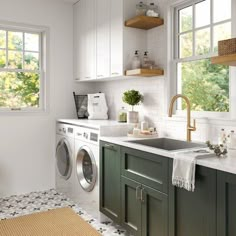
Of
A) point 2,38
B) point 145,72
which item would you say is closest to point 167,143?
point 145,72

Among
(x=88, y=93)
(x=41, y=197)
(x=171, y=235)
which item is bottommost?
(x=41, y=197)

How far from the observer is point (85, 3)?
414 centimetres

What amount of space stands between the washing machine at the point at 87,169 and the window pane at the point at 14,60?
1433mm

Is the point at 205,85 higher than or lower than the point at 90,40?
lower

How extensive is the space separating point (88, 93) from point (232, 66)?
2573mm

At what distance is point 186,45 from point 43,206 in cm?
257

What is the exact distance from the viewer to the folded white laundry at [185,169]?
6.46 feet

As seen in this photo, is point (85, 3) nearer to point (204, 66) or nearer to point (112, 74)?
point (112, 74)

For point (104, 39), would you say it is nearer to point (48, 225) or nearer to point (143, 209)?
point (143, 209)

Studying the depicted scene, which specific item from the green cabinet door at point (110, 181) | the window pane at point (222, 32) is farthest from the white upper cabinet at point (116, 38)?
the window pane at point (222, 32)

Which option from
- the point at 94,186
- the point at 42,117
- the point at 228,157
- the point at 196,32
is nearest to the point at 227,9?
the point at 196,32

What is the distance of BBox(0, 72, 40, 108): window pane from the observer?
420 centimetres

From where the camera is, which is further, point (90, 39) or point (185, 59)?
point (90, 39)

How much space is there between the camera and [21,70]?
4.30m
